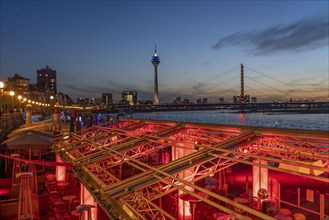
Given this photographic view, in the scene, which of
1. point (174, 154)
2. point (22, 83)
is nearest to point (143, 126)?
point (174, 154)

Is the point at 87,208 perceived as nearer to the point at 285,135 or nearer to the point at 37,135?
the point at 285,135

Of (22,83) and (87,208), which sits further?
(22,83)

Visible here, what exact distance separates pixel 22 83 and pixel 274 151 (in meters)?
110

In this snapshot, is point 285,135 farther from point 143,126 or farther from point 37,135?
point 37,135

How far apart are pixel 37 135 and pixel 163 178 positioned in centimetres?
970

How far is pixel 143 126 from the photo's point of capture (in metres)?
13.3

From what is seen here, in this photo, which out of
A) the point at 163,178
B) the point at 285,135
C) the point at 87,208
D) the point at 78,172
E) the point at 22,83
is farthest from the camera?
the point at 22,83

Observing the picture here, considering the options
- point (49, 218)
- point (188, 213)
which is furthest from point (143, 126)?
point (49, 218)

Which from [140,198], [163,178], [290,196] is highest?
[163,178]

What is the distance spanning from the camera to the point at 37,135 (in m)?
13.3

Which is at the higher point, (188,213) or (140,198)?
(140,198)

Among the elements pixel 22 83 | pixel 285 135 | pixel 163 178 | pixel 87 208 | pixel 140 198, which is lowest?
pixel 87 208

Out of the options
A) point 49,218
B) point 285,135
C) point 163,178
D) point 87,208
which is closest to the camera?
point 163,178

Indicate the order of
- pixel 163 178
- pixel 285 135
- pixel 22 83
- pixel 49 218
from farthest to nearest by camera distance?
1. pixel 22 83
2. pixel 49 218
3. pixel 285 135
4. pixel 163 178
